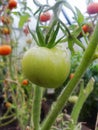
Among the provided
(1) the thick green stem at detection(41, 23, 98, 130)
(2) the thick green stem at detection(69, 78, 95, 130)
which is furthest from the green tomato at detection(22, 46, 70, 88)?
(2) the thick green stem at detection(69, 78, 95, 130)

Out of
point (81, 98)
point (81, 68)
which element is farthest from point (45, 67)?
point (81, 98)

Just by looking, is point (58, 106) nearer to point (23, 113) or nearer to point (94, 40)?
point (94, 40)

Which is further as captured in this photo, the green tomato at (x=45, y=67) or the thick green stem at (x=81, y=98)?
the thick green stem at (x=81, y=98)

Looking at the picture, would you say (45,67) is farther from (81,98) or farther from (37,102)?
(81,98)

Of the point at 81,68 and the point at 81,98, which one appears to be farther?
the point at 81,98

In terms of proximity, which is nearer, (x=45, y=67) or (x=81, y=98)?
(x=45, y=67)

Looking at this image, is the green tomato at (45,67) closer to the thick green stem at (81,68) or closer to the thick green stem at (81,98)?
the thick green stem at (81,68)

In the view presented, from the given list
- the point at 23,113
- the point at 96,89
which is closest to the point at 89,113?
the point at 96,89

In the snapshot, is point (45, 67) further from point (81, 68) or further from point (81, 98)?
point (81, 98)

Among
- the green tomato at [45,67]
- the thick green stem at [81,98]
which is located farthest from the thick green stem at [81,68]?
the thick green stem at [81,98]
